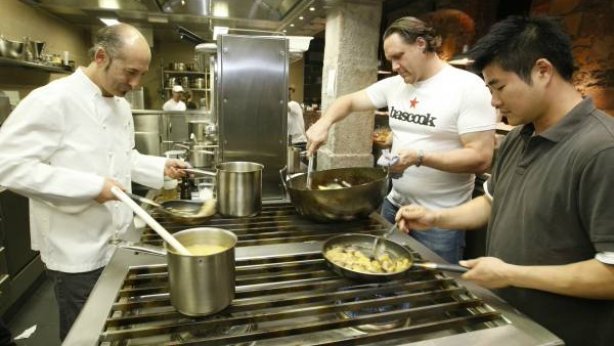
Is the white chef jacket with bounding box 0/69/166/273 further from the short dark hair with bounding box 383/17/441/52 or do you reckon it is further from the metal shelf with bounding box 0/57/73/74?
the metal shelf with bounding box 0/57/73/74

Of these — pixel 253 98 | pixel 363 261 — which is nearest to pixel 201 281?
pixel 363 261

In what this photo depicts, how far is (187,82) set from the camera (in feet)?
32.1

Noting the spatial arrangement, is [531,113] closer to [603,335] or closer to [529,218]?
[529,218]

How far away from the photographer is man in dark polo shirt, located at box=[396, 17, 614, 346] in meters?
0.95

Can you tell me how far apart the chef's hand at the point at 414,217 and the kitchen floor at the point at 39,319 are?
2.70m

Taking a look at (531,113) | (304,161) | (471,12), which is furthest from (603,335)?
(471,12)

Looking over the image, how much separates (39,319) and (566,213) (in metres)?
3.61

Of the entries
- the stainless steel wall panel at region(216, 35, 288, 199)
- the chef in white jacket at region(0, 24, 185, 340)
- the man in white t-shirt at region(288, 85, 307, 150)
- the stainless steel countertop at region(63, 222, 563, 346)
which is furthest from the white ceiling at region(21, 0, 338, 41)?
the stainless steel countertop at region(63, 222, 563, 346)

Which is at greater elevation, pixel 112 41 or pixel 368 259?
pixel 112 41

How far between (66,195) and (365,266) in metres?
1.17

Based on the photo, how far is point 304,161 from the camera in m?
3.90

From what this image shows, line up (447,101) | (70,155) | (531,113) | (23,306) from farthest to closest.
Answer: (23,306) → (447,101) → (70,155) → (531,113)

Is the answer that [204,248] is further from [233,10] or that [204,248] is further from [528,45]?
[233,10]

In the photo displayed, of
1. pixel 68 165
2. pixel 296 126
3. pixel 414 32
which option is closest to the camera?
pixel 68 165
